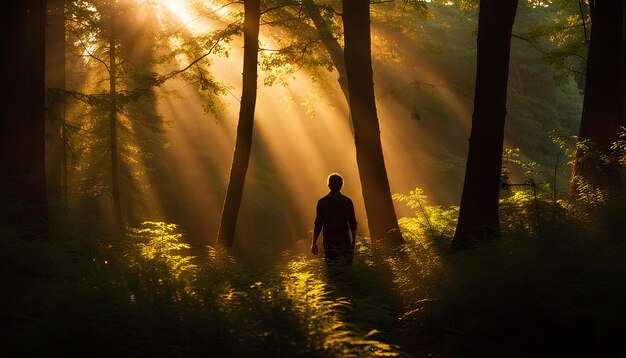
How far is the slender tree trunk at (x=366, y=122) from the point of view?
13391 millimetres

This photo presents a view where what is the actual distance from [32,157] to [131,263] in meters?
5.04

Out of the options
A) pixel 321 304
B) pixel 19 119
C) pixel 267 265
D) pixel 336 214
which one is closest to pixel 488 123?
pixel 336 214

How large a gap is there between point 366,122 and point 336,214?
3.35 meters

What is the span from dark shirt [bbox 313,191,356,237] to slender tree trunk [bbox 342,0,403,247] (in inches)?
106

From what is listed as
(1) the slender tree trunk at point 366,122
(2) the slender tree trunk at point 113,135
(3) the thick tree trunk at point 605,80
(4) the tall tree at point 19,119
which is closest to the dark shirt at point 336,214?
(1) the slender tree trunk at point 366,122

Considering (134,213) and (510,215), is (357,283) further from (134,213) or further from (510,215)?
(134,213)

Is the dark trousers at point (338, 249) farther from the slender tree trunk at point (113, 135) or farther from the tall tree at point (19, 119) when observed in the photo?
the slender tree trunk at point (113, 135)

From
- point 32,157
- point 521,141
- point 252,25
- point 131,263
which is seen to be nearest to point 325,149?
point 521,141

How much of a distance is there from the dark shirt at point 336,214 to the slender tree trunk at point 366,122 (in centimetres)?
Result: 270

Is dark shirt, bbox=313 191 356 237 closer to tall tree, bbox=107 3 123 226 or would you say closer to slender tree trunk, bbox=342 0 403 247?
slender tree trunk, bbox=342 0 403 247

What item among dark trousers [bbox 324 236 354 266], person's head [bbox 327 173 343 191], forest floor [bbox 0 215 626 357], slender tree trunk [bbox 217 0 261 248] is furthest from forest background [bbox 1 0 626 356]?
A: person's head [bbox 327 173 343 191]

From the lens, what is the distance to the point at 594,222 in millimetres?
9016

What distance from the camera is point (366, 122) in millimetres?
13508

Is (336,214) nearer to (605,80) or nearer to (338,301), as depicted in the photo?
(338,301)
